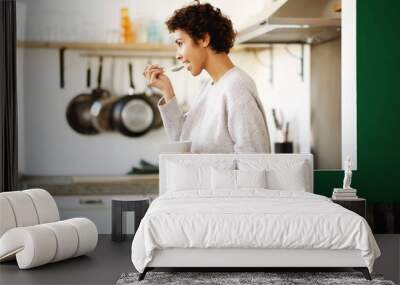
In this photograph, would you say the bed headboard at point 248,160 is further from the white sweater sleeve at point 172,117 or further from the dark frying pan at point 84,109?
the dark frying pan at point 84,109

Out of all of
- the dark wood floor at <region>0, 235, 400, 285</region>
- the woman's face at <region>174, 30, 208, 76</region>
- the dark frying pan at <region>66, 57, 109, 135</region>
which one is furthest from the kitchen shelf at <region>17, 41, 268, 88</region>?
the dark wood floor at <region>0, 235, 400, 285</region>

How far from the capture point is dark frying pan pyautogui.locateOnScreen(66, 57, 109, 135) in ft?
25.0

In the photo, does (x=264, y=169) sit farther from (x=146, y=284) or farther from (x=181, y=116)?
(x=146, y=284)

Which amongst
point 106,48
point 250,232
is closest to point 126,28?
point 106,48

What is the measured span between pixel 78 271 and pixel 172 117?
69.4 inches

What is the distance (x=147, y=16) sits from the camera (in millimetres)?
7703

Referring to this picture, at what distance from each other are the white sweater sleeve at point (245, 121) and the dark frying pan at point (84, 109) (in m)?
2.13

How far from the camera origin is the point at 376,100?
22.4 feet

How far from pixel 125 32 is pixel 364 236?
13.3 ft

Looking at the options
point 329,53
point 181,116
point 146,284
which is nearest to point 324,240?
point 146,284

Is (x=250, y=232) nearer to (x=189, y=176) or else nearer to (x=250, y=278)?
Result: (x=250, y=278)

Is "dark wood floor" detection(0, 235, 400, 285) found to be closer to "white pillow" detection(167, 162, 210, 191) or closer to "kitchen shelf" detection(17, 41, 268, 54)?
"white pillow" detection(167, 162, 210, 191)

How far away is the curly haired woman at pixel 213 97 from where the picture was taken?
592cm

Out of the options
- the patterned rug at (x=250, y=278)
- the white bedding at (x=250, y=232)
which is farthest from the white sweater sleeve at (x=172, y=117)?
the white bedding at (x=250, y=232)
